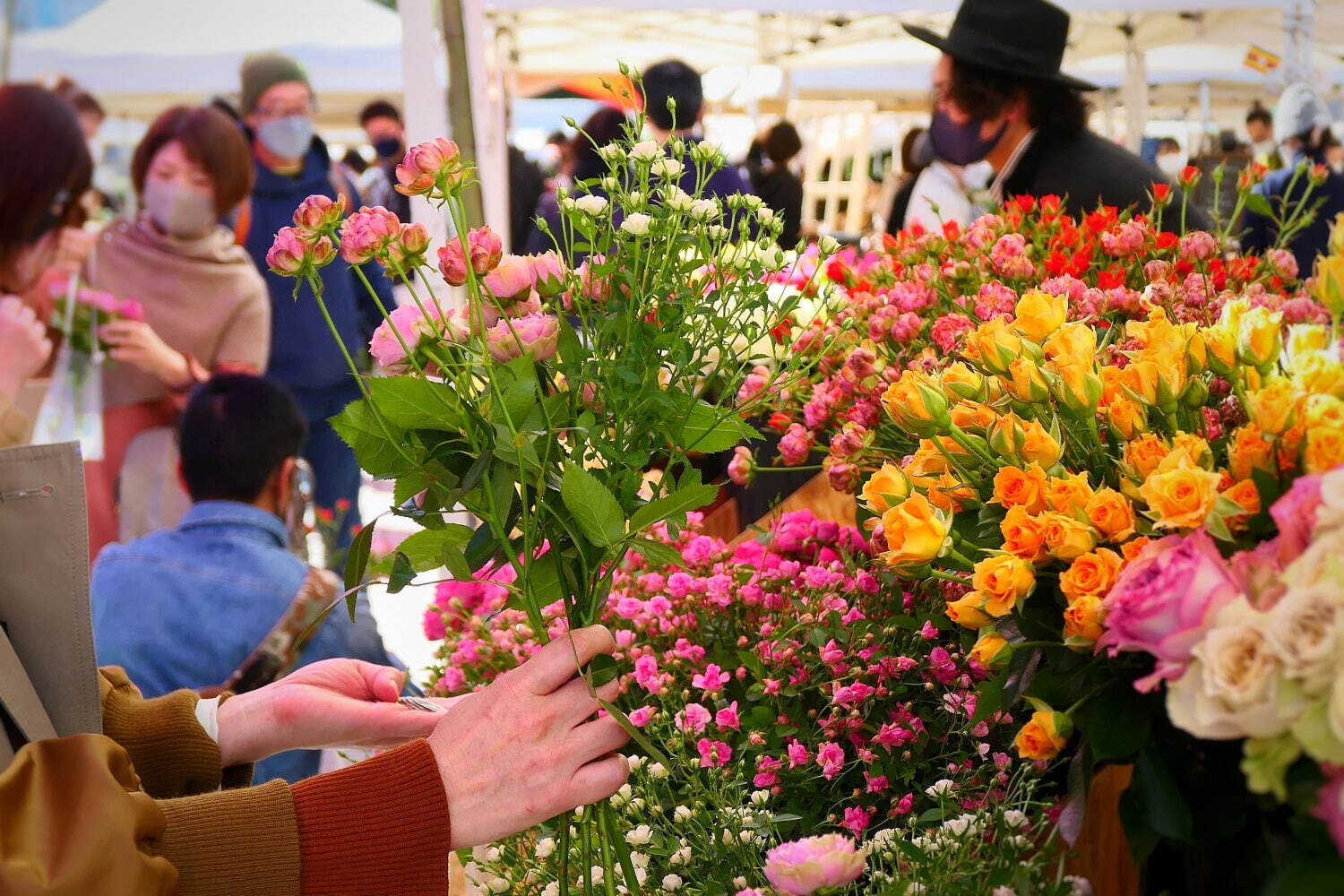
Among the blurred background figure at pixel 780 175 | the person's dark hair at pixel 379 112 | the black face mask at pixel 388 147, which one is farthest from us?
the blurred background figure at pixel 780 175

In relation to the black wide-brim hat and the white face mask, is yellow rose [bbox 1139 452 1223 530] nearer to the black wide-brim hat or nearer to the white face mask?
the black wide-brim hat

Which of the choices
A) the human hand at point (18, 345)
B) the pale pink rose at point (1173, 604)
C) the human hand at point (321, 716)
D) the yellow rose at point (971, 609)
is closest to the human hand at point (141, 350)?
the human hand at point (18, 345)

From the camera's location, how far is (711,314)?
899 mm

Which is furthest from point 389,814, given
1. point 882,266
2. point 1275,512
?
point 882,266

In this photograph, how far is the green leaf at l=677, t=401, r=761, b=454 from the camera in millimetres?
921

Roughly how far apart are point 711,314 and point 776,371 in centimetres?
7

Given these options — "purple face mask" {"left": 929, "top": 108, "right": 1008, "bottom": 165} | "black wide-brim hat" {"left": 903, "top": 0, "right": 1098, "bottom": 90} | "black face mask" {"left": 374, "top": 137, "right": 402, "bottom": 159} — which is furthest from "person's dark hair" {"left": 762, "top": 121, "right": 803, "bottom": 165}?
"black wide-brim hat" {"left": 903, "top": 0, "right": 1098, "bottom": 90}

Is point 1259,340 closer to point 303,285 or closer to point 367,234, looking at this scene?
point 367,234

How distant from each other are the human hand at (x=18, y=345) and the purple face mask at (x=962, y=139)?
7.60 feet

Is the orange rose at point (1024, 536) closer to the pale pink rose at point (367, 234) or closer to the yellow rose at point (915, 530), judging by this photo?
the yellow rose at point (915, 530)

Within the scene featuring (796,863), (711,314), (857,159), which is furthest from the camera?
(857,159)

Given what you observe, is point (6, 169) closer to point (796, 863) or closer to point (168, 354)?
point (168, 354)

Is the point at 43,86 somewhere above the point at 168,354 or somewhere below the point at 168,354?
above

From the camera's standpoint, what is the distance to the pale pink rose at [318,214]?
83 centimetres
